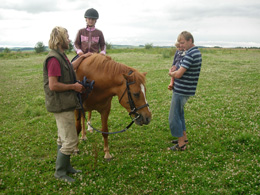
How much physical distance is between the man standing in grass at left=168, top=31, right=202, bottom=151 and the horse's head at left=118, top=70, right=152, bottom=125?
1228 mm

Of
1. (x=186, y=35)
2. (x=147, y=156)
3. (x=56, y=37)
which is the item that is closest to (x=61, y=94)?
(x=56, y=37)

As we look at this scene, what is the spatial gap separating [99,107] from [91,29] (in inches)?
111

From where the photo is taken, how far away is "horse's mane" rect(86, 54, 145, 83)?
4634 mm

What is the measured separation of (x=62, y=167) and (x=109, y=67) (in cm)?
275

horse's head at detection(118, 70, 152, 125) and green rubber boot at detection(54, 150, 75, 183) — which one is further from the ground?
horse's head at detection(118, 70, 152, 125)

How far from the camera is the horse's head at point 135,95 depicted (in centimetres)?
457

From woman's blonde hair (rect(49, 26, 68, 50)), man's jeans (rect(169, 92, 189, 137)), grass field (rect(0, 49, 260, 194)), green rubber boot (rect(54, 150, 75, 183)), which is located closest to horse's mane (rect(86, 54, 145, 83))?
woman's blonde hair (rect(49, 26, 68, 50))

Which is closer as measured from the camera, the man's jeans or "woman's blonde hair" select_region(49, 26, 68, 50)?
"woman's blonde hair" select_region(49, 26, 68, 50)

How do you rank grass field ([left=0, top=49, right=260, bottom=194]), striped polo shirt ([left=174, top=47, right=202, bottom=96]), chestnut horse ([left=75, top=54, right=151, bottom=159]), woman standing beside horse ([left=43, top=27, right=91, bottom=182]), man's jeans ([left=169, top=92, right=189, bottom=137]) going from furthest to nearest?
man's jeans ([left=169, top=92, right=189, bottom=137]), striped polo shirt ([left=174, top=47, right=202, bottom=96]), chestnut horse ([left=75, top=54, right=151, bottom=159]), grass field ([left=0, top=49, right=260, bottom=194]), woman standing beside horse ([left=43, top=27, right=91, bottom=182])

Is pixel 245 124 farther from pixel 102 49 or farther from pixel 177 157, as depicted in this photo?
pixel 102 49

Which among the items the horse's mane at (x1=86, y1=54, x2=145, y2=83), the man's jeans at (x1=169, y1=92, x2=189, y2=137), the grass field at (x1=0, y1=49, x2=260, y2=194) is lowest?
the grass field at (x1=0, y1=49, x2=260, y2=194)

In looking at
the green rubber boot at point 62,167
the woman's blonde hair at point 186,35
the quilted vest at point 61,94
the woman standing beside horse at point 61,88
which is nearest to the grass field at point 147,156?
the green rubber boot at point 62,167

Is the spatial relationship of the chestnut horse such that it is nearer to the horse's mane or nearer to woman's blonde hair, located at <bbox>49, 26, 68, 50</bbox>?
the horse's mane

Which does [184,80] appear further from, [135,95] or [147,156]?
[147,156]
